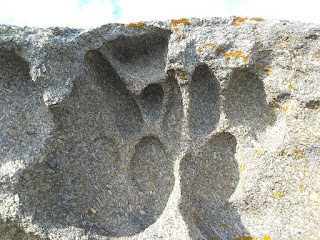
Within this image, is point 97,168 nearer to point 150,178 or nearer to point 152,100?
point 150,178

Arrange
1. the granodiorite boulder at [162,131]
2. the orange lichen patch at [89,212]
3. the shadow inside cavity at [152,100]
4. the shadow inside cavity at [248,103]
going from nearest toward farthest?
1. the granodiorite boulder at [162,131]
2. the orange lichen patch at [89,212]
3. the shadow inside cavity at [248,103]
4. the shadow inside cavity at [152,100]

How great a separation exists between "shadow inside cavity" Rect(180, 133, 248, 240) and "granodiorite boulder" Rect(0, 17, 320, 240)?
0.01 meters

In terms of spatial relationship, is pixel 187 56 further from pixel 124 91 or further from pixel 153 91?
pixel 124 91

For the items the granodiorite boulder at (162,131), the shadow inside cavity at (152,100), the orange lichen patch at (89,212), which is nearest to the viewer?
the granodiorite boulder at (162,131)

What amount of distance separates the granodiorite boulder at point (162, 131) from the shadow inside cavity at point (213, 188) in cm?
1

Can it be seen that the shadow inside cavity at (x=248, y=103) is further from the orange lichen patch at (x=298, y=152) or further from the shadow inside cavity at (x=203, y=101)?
the orange lichen patch at (x=298, y=152)

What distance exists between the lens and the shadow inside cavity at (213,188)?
116 inches

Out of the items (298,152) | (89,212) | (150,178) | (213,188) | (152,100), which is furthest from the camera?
(152,100)

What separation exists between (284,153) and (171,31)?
1764mm

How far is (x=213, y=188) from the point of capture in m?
3.19

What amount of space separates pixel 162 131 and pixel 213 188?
0.82 meters

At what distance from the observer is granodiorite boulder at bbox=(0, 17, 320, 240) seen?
2883mm

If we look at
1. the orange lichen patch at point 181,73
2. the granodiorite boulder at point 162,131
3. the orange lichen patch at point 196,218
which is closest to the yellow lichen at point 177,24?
the granodiorite boulder at point 162,131

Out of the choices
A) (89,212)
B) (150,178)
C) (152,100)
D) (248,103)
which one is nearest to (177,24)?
(152,100)
